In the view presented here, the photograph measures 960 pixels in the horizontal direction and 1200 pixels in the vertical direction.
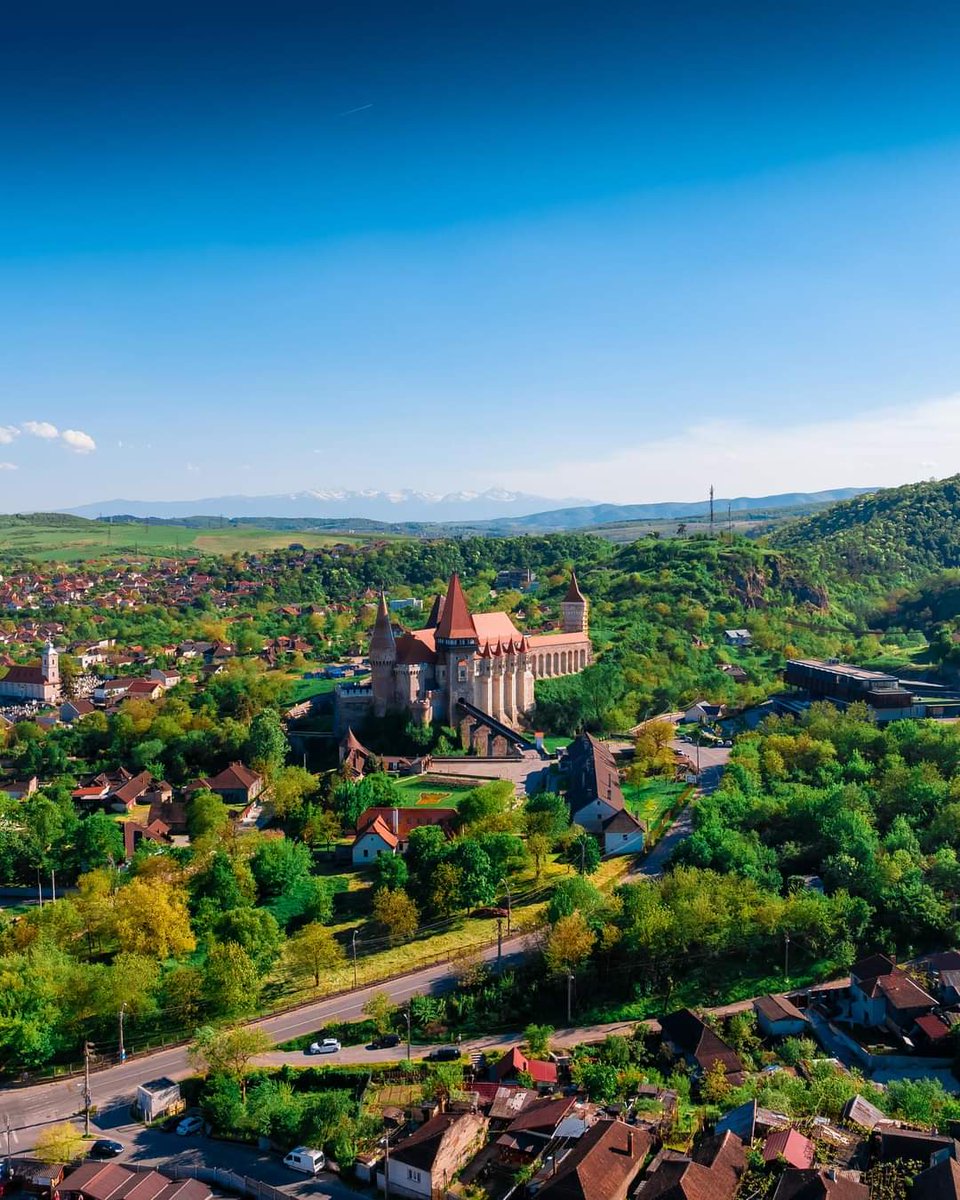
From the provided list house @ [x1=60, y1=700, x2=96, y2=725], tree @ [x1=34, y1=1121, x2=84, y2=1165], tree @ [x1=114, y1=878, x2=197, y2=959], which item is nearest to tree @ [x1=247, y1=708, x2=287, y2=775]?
tree @ [x1=114, y1=878, x2=197, y2=959]

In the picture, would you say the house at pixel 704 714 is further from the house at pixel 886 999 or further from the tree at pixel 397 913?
the house at pixel 886 999

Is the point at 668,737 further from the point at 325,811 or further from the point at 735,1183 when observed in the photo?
the point at 735,1183

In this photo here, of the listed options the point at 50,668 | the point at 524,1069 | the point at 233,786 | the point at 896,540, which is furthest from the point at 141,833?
the point at 896,540

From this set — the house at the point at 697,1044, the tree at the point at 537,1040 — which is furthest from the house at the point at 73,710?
the house at the point at 697,1044

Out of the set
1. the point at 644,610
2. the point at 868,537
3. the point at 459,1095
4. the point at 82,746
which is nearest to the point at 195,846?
the point at 459,1095

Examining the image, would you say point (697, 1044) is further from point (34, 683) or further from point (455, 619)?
point (34, 683)
